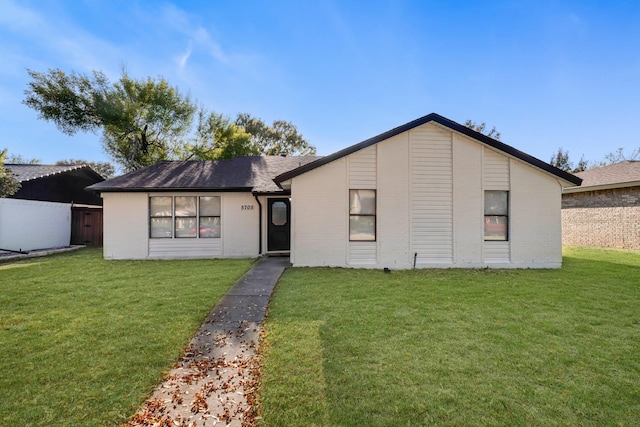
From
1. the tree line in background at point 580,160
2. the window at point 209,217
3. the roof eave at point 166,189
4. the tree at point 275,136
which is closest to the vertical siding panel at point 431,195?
the roof eave at point 166,189

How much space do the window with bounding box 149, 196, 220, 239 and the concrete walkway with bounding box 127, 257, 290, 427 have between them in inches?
246

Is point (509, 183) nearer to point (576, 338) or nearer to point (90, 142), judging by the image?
Answer: point (576, 338)

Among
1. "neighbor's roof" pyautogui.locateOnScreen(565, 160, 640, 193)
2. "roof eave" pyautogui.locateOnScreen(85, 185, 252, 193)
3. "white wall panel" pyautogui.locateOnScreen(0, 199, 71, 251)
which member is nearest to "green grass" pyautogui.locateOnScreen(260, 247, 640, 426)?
"roof eave" pyautogui.locateOnScreen(85, 185, 252, 193)

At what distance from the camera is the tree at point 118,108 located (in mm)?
17359

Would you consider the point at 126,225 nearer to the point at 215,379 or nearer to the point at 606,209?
the point at 215,379

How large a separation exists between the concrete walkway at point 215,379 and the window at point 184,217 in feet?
20.5

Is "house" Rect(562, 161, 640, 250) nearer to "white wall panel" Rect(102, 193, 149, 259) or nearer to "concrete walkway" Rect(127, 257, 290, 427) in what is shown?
"concrete walkway" Rect(127, 257, 290, 427)

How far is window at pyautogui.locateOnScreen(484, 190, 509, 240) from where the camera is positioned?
27.8ft

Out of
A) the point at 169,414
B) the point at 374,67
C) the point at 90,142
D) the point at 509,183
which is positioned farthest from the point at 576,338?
the point at 90,142

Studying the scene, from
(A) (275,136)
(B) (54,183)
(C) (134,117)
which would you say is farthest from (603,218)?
(A) (275,136)

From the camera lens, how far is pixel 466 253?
8359mm

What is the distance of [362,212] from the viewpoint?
841 cm

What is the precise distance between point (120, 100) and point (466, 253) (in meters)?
21.7

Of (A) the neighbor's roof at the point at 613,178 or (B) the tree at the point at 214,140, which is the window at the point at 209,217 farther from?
(A) the neighbor's roof at the point at 613,178
